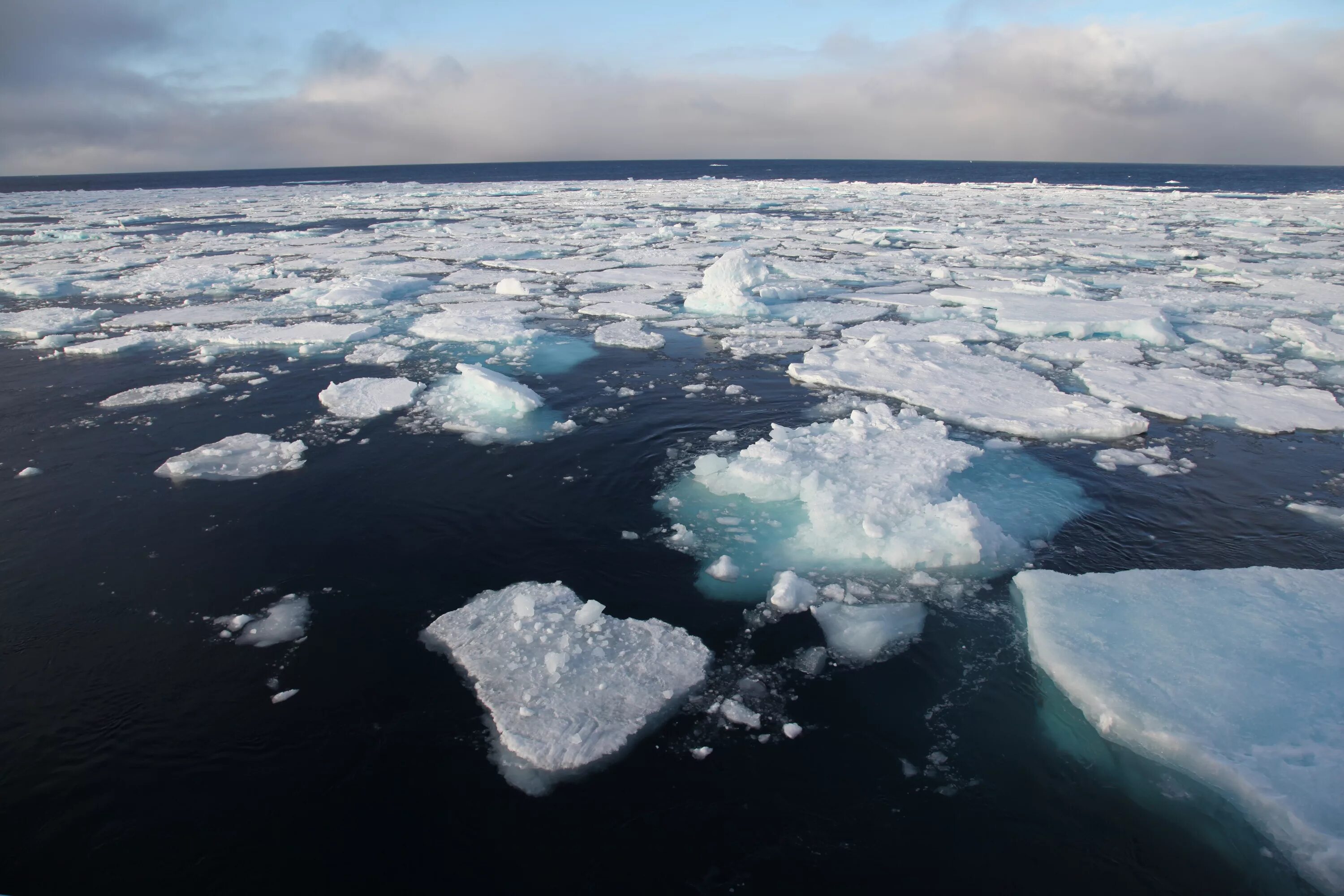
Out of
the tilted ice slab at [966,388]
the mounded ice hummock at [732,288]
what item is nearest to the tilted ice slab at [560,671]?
the tilted ice slab at [966,388]

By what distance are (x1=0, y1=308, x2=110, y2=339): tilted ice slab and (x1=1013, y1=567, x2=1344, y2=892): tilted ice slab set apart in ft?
52.2

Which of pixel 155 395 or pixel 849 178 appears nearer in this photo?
pixel 155 395

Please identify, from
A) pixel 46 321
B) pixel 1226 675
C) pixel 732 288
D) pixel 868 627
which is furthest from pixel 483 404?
pixel 46 321

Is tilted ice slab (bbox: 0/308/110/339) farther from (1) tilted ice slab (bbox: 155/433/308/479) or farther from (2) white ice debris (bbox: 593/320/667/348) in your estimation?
(2) white ice debris (bbox: 593/320/667/348)

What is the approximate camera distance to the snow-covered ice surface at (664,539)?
3.53 meters

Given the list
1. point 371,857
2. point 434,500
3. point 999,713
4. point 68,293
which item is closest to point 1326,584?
point 999,713

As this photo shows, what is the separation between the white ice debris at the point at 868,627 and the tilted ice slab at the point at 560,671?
0.92 metres

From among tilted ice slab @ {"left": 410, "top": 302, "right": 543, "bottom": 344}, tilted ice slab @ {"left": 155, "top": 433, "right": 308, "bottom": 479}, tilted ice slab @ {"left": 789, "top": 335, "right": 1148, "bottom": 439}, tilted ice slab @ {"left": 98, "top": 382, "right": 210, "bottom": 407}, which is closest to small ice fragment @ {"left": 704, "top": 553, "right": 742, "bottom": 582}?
tilted ice slab @ {"left": 789, "top": 335, "right": 1148, "bottom": 439}

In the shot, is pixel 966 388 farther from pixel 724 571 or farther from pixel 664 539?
pixel 724 571

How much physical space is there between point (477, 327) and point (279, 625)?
306 inches

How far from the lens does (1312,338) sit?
1115cm

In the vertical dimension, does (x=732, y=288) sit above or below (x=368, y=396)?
above

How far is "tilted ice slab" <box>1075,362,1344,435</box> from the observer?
26.6ft

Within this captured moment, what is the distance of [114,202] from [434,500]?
194ft
